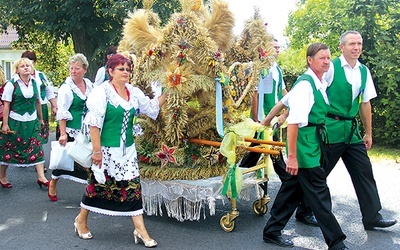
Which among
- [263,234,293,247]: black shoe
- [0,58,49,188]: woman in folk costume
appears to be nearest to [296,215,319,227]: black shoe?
[263,234,293,247]: black shoe

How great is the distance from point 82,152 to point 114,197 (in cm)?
50

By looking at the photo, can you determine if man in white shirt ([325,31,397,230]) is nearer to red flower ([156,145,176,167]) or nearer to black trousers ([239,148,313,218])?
black trousers ([239,148,313,218])

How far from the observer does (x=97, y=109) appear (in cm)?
432

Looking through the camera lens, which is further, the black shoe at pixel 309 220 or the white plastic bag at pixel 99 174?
the black shoe at pixel 309 220

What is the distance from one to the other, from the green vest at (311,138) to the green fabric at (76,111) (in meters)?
2.73

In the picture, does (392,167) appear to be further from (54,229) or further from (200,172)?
(54,229)

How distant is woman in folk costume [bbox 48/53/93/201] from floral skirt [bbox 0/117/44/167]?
2.95ft

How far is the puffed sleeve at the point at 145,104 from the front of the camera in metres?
4.63

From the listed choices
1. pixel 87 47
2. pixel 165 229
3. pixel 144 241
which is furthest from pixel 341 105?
pixel 87 47

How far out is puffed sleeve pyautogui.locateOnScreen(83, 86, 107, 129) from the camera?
432 centimetres

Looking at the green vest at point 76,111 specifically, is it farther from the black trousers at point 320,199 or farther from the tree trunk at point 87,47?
the tree trunk at point 87,47

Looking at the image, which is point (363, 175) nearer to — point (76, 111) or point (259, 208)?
point (259, 208)

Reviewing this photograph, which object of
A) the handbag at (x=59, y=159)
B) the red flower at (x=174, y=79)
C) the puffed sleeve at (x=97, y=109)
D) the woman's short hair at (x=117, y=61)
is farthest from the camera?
the handbag at (x=59, y=159)

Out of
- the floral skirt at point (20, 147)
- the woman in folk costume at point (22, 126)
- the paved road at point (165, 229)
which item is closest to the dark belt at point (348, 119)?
the paved road at point (165, 229)
